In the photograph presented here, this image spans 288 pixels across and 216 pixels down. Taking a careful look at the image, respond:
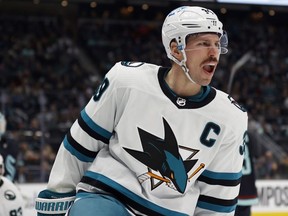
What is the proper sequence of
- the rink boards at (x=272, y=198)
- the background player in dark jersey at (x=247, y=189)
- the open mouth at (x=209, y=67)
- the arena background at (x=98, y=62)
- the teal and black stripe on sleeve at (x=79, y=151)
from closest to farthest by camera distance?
the open mouth at (x=209, y=67) < the teal and black stripe on sleeve at (x=79, y=151) < the background player in dark jersey at (x=247, y=189) < the rink boards at (x=272, y=198) < the arena background at (x=98, y=62)

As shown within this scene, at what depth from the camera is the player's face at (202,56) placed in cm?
194

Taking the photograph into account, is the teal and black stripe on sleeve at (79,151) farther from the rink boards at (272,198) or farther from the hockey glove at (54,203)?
the rink boards at (272,198)

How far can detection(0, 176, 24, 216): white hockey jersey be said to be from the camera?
3.52m

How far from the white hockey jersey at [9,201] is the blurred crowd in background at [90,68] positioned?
334 centimetres

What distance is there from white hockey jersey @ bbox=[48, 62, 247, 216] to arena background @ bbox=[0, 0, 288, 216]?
4727mm

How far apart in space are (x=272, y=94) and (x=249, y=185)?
8143 millimetres

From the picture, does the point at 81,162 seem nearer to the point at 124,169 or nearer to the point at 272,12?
the point at 124,169

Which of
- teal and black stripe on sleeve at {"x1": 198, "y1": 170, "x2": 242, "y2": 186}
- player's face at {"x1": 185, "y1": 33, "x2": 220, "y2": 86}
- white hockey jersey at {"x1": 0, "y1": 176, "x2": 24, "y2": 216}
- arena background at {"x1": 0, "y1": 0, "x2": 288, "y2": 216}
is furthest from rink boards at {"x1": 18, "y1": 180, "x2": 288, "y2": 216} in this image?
player's face at {"x1": 185, "y1": 33, "x2": 220, "y2": 86}

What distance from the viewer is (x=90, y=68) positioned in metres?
12.5

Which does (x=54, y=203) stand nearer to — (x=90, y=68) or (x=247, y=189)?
(x=247, y=189)

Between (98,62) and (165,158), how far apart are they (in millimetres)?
10798

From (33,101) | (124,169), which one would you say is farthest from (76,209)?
(33,101)

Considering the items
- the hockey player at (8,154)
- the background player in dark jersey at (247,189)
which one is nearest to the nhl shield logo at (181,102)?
the background player in dark jersey at (247,189)

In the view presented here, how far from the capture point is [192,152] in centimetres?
196
